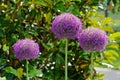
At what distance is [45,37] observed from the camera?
2188 mm

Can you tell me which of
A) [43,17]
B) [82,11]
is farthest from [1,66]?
[82,11]

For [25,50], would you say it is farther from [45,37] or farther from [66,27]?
[45,37]

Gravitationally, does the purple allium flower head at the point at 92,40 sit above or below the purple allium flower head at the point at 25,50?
above

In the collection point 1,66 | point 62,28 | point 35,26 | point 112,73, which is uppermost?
point 62,28

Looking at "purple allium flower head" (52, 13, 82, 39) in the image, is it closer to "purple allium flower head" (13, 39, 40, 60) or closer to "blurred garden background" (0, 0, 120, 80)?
"purple allium flower head" (13, 39, 40, 60)

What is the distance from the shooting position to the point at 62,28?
1308 millimetres

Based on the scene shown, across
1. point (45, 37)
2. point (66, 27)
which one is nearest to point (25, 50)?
point (66, 27)

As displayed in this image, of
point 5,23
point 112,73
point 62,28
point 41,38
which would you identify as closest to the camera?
point 62,28

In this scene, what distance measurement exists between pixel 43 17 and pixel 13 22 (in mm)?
186

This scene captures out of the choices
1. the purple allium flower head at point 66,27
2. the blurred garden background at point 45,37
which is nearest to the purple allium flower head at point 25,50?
the purple allium flower head at point 66,27

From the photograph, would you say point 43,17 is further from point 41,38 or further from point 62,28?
point 62,28

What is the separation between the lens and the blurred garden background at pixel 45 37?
2070 millimetres

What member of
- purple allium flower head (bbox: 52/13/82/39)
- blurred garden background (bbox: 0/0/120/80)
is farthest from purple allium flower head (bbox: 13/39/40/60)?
blurred garden background (bbox: 0/0/120/80)

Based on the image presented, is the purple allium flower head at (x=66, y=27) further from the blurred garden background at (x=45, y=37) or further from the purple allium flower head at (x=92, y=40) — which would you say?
the blurred garden background at (x=45, y=37)
